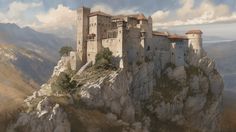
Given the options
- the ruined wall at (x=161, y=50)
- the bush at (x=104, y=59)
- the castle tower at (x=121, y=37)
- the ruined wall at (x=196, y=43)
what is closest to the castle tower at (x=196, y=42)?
the ruined wall at (x=196, y=43)

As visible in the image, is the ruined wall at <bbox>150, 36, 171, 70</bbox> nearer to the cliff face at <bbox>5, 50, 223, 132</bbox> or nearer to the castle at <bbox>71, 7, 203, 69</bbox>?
the castle at <bbox>71, 7, 203, 69</bbox>

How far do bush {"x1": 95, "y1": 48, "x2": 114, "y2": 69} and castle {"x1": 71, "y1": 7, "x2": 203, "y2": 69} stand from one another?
3.60m

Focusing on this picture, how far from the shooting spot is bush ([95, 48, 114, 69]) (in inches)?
5758

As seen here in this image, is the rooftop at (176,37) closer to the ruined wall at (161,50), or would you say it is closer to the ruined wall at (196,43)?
the ruined wall at (161,50)

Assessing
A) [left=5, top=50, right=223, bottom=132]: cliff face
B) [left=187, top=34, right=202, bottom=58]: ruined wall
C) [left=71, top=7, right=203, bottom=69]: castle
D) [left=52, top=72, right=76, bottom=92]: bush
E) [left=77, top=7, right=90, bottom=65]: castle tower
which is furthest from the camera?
[left=187, top=34, right=202, bottom=58]: ruined wall

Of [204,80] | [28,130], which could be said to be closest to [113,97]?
[28,130]

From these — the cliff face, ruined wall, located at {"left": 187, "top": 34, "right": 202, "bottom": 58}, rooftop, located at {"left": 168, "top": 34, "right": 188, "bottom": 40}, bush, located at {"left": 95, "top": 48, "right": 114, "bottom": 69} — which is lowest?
the cliff face

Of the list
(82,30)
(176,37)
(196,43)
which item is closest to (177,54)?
(176,37)

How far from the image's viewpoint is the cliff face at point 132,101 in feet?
415

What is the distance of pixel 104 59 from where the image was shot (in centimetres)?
14675

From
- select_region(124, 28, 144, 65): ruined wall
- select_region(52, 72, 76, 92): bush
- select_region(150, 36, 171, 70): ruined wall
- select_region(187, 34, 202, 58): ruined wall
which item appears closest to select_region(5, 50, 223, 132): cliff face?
select_region(52, 72, 76, 92): bush

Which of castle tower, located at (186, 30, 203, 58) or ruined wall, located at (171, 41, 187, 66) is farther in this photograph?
castle tower, located at (186, 30, 203, 58)

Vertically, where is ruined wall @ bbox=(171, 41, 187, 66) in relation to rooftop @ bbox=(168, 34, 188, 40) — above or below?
below

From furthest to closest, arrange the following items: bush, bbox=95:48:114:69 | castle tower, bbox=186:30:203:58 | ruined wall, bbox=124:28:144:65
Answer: castle tower, bbox=186:30:203:58 < ruined wall, bbox=124:28:144:65 < bush, bbox=95:48:114:69
